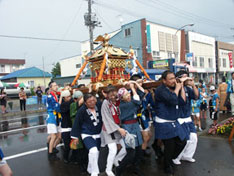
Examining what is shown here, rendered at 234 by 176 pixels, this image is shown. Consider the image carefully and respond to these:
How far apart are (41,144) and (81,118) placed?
11.5 feet

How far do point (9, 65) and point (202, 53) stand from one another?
3751cm

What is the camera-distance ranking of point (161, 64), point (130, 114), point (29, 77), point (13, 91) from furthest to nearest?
point (29, 77)
point (13, 91)
point (161, 64)
point (130, 114)

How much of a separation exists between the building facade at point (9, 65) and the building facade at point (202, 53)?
33.8 m

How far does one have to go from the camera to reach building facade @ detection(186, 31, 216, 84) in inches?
1252

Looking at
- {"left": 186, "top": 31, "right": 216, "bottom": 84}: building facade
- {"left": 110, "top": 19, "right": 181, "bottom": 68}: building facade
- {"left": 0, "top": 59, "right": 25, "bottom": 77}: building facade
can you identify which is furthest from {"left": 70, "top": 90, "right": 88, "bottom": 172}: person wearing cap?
{"left": 0, "top": 59, "right": 25, "bottom": 77}: building facade

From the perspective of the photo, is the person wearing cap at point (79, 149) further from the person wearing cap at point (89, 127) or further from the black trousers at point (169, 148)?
the black trousers at point (169, 148)

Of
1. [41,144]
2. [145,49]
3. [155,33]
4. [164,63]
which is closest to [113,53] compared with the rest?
[41,144]

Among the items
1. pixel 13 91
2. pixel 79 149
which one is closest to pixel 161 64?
pixel 13 91

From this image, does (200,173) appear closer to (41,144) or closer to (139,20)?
(41,144)

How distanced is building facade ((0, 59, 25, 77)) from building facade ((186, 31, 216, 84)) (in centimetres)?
3375

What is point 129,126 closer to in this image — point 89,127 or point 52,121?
point 89,127

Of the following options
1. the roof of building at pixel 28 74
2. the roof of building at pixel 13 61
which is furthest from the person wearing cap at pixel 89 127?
the roof of building at pixel 13 61

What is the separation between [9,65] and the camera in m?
42.3

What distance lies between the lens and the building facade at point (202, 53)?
31812 mm
